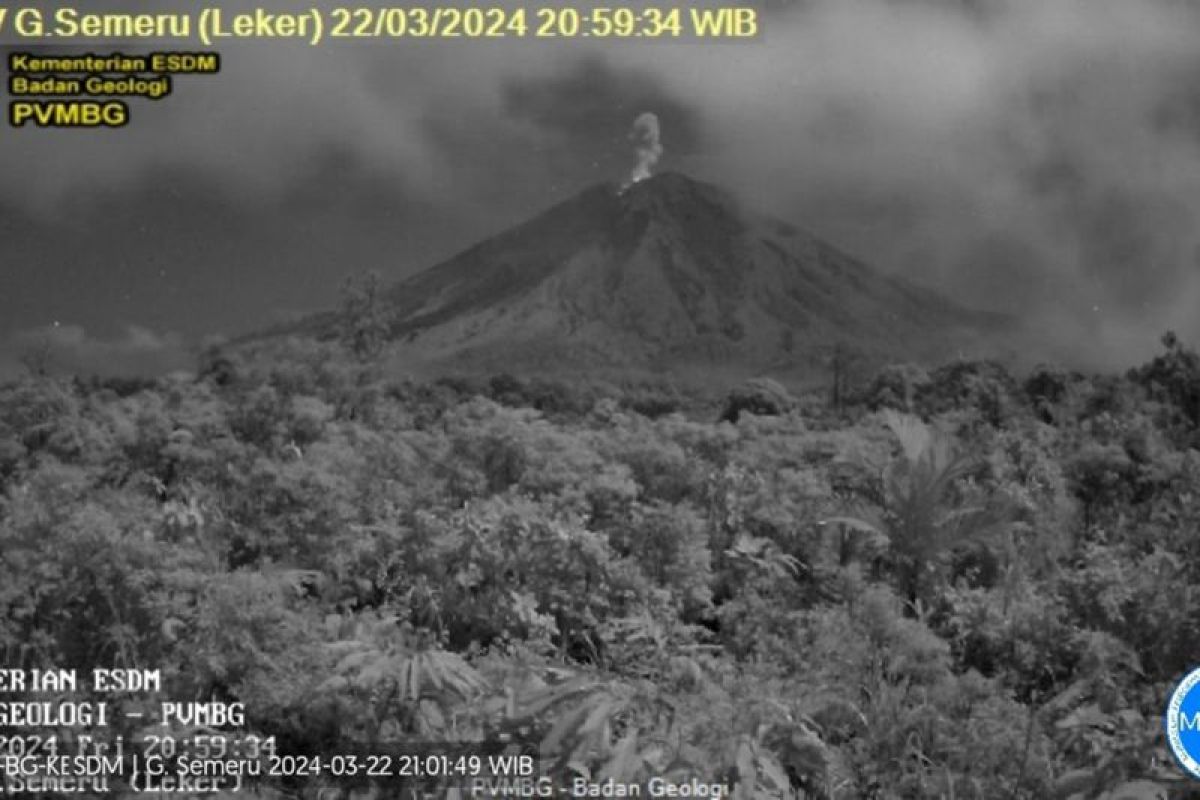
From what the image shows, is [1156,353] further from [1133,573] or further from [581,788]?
[581,788]

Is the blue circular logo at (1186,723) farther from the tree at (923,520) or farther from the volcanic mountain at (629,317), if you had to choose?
the volcanic mountain at (629,317)

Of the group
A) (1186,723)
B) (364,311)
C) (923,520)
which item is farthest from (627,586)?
(364,311)

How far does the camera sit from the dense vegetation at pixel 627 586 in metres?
5.00

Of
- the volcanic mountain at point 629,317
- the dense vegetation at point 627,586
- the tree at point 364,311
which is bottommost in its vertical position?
the dense vegetation at point 627,586

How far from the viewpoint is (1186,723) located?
4.98 metres

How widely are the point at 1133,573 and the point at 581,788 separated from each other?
13.9 ft

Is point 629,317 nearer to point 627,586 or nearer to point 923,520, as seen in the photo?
point 923,520

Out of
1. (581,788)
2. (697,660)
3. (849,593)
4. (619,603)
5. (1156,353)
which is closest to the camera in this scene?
(581,788)

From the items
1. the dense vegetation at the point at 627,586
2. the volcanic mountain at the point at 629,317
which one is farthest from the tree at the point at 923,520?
the volcanic mountain at the point at 629,317

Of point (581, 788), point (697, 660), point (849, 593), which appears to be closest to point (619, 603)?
point (697, 660)

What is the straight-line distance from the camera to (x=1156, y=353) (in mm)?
17891

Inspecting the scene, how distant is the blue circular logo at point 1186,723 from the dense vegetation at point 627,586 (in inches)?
2.5

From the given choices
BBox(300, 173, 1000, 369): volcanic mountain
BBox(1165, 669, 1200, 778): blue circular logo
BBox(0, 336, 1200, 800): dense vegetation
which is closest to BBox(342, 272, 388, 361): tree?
BBox(0, 336, 1200, 800): dense vegetation

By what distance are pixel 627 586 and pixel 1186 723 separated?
8.78ft
